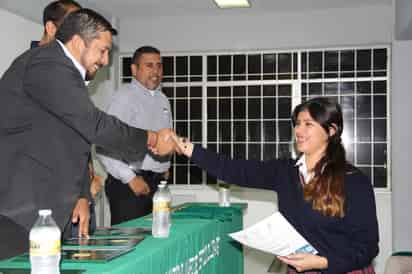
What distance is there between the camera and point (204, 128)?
733cm

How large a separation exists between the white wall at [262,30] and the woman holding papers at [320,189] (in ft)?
14.5

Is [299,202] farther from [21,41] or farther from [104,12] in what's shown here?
[104,12]

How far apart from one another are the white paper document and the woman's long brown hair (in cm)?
20

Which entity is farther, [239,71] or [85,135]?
[239,71]

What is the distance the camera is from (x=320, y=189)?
2377 mm

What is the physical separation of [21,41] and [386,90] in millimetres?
4283

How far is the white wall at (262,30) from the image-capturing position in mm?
6645

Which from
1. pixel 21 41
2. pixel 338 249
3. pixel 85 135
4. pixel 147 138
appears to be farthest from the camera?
pixel 21 41

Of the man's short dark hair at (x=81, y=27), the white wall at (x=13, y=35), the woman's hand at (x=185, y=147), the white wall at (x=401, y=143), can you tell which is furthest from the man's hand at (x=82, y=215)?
the white wall at (x=401, y=143)

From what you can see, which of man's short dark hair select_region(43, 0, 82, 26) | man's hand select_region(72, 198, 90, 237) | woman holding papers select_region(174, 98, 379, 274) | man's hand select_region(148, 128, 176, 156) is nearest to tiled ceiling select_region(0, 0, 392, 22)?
man's short dark hair select_region(43, 0, 82, 26)

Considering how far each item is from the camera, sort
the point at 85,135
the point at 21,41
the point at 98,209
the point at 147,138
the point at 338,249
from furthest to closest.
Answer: the point at 98,209 < the point at 21,41 < the point at 147,138 < the point at 338,249 < the point at 85,135

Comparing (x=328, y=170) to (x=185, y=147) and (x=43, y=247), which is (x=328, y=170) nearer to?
(x=185, y=147)

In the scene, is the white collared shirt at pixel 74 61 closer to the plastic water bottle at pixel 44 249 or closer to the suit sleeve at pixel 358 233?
the plastic water bottle at pixel 44 249

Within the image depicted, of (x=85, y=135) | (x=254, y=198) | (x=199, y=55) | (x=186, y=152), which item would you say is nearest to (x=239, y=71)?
(x=199, y=55)
